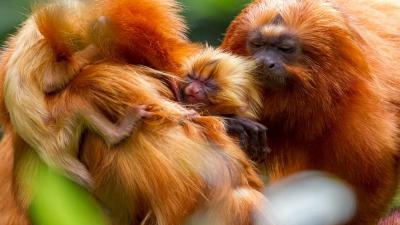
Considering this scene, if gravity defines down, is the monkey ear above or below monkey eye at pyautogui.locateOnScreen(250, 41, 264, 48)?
above

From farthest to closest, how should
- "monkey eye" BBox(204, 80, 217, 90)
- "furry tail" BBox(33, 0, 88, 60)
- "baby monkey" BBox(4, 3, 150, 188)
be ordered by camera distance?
1. "monkey eye" BBox(204, 80, 217, 90)
2. "baby monkey" BBox(4, 3, 150, 188)
3. "furry tail" BBox(33, 0, 88, 60)

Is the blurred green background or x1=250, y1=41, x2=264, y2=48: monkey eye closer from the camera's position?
the blurred green background

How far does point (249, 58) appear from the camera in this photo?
2791mm

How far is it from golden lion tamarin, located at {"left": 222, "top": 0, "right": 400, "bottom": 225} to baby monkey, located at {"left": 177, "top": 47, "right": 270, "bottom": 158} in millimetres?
143

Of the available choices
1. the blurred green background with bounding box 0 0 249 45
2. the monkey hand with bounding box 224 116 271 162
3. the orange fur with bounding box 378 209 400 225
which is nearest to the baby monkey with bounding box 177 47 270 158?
the monkey hand with bounding box 224 116 271 162

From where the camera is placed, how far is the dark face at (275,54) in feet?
8.88

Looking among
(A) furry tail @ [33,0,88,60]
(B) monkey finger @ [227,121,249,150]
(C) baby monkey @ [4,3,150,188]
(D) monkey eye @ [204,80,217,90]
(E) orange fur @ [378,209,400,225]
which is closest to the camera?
(A) furry tail @ [33,0,88,60]

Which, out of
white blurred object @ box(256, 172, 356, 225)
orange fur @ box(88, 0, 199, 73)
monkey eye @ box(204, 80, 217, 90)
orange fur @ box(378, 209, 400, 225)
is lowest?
orange fur @ box(378, 209, 400, 225)

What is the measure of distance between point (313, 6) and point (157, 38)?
81 cm

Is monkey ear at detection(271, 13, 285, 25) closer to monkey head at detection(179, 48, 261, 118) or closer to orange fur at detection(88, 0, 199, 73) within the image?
monkey head at detection(179, 48, 261, 118)

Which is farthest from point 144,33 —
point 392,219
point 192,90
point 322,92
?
point 392,219

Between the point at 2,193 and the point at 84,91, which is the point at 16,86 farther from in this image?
the point at 2,193

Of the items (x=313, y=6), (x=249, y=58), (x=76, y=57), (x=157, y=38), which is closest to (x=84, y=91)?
(x=76, y=57)

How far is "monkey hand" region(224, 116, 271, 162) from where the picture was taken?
2.48 m
